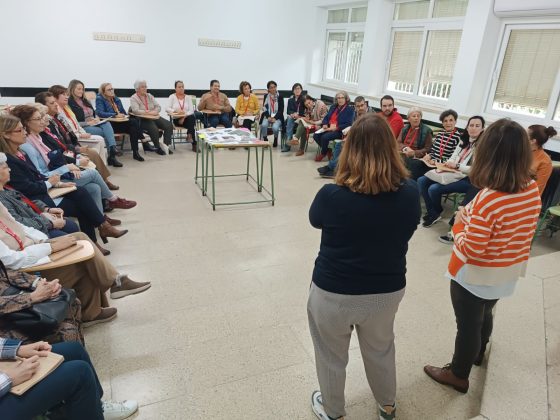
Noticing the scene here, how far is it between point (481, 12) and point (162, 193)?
4.53m

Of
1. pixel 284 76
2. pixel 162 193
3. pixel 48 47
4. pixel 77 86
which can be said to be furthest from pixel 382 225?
pixel 284 76

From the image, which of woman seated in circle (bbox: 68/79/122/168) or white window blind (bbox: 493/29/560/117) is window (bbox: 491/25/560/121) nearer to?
white window blind (bbox: 493/29/560/117)

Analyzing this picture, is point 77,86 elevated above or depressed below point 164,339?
above

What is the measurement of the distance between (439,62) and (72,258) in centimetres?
581

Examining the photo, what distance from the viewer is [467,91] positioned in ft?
16.3

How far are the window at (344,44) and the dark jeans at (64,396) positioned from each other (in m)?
7.15

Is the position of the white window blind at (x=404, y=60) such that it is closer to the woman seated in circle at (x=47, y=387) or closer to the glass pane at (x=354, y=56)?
the glass pane at (x=354, y=56)

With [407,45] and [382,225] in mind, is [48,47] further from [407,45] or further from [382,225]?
[382,225]

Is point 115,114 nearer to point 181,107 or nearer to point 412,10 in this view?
point 181,107

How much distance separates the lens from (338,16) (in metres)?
8.04

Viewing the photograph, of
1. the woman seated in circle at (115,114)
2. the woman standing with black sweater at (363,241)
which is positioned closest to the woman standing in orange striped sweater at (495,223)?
the woman standing with black sweater at (363,241)

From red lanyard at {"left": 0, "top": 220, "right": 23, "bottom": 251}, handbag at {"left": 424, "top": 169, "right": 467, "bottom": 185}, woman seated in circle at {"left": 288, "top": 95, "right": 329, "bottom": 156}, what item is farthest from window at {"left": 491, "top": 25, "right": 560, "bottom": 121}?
red lanyard at {"left": 0, "top": 220, "right": 23, "bottom": 251}

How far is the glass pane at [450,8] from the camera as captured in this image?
532cm

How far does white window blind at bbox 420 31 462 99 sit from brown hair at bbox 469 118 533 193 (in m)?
4.75
